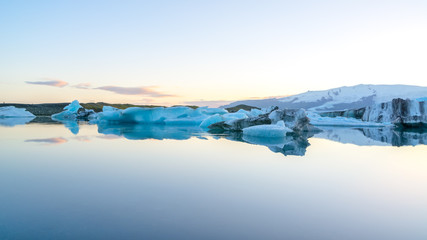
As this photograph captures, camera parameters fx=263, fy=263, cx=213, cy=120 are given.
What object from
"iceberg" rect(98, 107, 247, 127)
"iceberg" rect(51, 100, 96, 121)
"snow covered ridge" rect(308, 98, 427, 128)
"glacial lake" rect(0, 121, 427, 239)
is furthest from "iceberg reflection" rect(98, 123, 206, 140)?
"iceberg" rect(51, 100, 96, 121)

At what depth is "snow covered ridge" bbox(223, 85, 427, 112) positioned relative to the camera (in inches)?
1886

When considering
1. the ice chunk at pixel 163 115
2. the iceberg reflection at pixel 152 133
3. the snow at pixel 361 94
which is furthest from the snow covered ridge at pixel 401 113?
the snow at pixel 361 94

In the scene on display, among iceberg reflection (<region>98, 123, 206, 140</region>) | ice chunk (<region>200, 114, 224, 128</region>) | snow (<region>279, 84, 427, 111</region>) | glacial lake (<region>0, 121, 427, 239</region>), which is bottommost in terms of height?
iceberg reflection (<region>98, 123, 206, 140</region>)

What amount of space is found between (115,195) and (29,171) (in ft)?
5.22

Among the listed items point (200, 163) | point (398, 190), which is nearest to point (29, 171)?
point (200, 163)

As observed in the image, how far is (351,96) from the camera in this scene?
53.9 m

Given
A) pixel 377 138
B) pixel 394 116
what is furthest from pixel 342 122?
pixel 377 138

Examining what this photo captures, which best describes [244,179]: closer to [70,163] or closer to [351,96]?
[70,163]

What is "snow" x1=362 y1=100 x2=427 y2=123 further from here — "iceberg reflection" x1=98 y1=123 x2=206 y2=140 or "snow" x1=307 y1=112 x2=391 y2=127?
"iceberg reflection" x1=98 y1=123 x2=206 y2=140

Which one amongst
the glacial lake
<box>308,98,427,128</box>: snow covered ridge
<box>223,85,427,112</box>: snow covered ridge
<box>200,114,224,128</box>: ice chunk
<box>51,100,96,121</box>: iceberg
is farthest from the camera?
<box>223,85,427,112</box>: snow covered ridge

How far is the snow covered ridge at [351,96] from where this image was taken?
47.9 metres

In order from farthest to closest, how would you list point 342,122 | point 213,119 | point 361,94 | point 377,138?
point 361,94 < point 342,122 < point 213,119 < point 377,138

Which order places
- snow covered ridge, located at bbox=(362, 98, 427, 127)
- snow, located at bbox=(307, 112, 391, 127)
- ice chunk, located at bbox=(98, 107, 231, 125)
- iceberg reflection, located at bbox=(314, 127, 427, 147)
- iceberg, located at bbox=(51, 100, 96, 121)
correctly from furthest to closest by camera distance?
1. iceberg, located at bbox=(51, 100, 96, 121)
2. ice chunk, located at bbox=(98, 107, 231, 125)
3. snow, located at bbox=(307, 112, 391, 127)
4. snow covered ridge, located at bbox=(362, 98, 427, 127)
5. iceberg reflection, located at bbox=(314, 127, 427, 147)

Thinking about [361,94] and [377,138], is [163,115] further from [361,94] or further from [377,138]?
[361,94]
